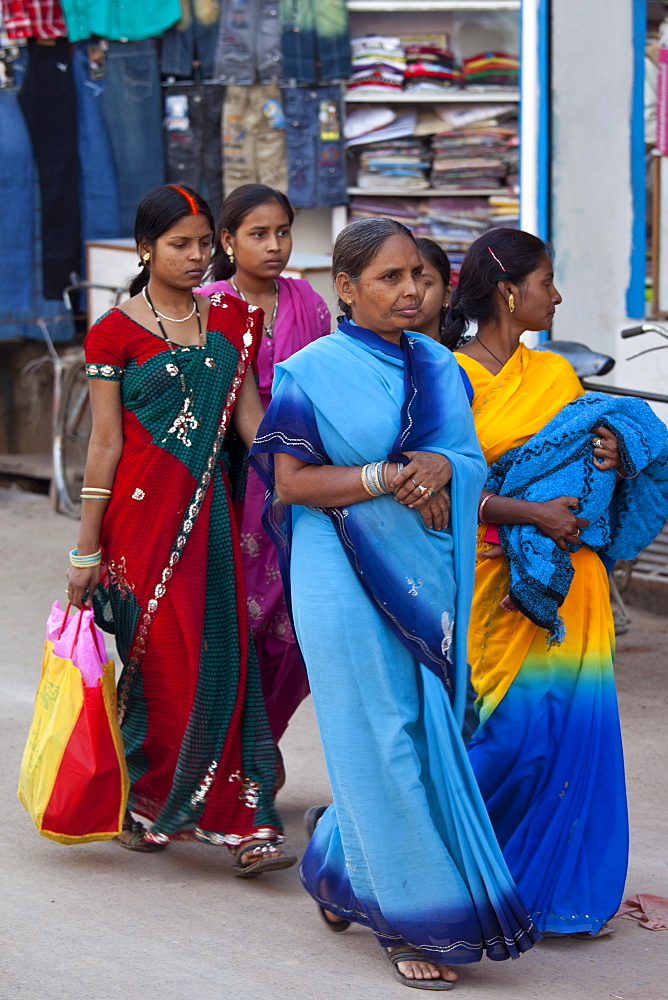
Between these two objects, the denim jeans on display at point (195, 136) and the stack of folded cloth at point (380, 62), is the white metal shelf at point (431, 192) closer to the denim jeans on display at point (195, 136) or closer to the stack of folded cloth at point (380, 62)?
the stack of folded cloth at point (380, 62)

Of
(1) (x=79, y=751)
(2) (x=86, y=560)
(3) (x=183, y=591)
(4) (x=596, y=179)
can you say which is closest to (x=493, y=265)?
(3) (x=183, y=591)

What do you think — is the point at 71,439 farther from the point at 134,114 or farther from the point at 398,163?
the point at 398,163

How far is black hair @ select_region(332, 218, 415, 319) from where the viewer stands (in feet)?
9.31

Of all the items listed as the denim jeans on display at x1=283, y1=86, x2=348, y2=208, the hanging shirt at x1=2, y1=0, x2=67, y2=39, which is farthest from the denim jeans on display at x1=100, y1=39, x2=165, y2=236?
the denim jeans on display at x1=283, y1=86, x2=348, y2=208

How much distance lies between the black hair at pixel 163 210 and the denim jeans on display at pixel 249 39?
5.44 m

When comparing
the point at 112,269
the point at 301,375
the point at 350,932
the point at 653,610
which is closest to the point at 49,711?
the point at 350,932

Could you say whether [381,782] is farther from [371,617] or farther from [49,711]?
[49,711]

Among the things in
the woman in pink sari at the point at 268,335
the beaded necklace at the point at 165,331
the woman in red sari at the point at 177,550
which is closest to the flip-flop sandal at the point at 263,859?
the woman in red sari at the point at 177,550

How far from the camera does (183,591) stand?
3.52m

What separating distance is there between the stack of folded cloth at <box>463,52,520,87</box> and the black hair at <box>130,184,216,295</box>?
5503 mm

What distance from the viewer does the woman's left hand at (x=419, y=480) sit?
2717mm

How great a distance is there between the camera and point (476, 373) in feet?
10.7

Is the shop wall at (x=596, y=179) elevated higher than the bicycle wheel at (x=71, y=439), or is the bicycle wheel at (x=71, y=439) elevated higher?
the shop wall at (x=596, y=179)

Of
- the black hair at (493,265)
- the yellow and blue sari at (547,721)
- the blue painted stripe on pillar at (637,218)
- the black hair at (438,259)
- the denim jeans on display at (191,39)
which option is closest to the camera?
the yellow and blue sari at (547,721)
